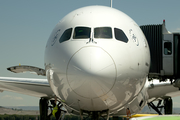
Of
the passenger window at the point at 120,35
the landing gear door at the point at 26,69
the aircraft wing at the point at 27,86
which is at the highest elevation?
the passenger window at the point at 120,35

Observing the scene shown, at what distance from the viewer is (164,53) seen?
1099 cm

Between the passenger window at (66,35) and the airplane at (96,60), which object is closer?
the airplane at (96,60)

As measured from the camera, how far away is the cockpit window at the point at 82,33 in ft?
26.0

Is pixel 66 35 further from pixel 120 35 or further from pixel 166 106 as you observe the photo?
pixel 166 106

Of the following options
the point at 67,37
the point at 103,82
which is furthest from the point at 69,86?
the point at 67,37

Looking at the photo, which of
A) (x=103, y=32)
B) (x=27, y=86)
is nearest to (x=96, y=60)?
(x=103, y=32)

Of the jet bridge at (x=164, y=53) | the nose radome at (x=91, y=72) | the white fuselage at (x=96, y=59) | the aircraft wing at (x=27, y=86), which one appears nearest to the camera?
the nose radome at (x=91, y=72)

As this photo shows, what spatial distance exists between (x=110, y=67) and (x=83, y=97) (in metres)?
1.04

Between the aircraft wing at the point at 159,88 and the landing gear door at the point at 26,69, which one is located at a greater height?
the landing gear door at the point at 26,69

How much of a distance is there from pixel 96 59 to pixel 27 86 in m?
7.19

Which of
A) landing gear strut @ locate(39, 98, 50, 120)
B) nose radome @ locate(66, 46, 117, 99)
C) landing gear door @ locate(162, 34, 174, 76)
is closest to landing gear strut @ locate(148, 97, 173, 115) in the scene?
landing gear door @ locate(162, 34, 174, 76)

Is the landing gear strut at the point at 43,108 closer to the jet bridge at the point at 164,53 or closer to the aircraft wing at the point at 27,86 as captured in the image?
the aircraft wing at the point at 27,86

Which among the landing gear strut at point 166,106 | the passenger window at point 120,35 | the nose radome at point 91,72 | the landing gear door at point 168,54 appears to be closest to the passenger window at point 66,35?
the nose radome at point 91,72

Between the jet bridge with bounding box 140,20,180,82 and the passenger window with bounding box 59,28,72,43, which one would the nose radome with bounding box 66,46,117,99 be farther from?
the jet bridge with bounding box 140,20,180,82
